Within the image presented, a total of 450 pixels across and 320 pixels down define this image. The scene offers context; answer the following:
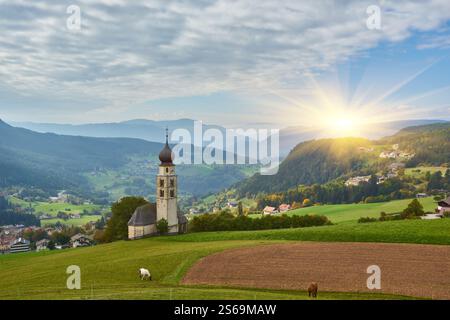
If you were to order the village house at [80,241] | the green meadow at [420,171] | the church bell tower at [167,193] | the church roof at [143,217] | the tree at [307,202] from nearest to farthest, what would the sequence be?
the church roof at [143,217] → the church bell tower at [167,193] → the village house at [80,241] → the tree at [307,202] → the green meadow at [420,171]

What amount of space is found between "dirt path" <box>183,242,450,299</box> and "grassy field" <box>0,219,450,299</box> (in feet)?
6.99

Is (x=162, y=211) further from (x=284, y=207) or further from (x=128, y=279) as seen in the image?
(x=284, y=207)

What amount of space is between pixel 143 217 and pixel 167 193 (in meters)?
6.73

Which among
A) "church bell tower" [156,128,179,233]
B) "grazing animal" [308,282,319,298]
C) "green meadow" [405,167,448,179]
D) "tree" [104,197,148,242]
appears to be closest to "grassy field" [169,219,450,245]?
"church bell tower" [156,128,179,233]

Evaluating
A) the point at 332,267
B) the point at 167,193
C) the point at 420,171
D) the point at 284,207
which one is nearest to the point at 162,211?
the point at 167,193

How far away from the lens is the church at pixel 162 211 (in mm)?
78250

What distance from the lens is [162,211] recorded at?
3216 inches

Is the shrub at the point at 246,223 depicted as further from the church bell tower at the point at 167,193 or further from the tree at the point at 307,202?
A: the tree at the point at 307,202

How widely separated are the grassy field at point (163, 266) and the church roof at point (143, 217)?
6525 millimetres

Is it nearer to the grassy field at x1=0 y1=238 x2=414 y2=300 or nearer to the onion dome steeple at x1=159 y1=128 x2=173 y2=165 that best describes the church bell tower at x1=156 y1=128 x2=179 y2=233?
the onion dome steeple at x1=159 y1=128 x2=173 y2=165

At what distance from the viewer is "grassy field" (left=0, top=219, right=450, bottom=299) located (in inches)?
1230

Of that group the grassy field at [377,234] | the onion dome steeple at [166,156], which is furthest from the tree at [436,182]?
the onion dome steeple at [166,156]
